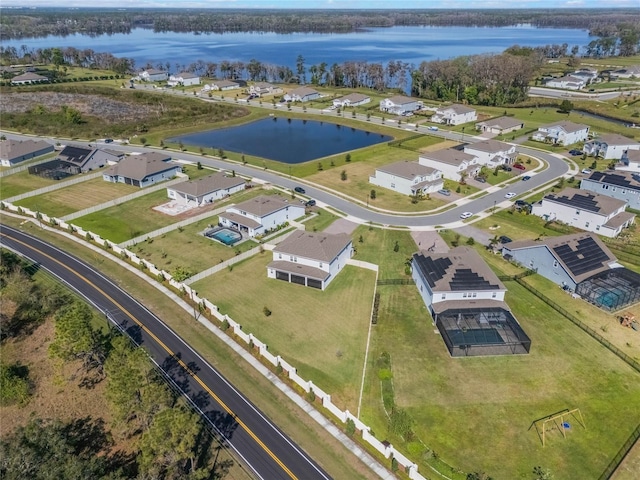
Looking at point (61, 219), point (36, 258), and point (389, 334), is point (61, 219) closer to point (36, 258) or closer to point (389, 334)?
point (36, 258)

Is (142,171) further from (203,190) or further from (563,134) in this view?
(563,134)

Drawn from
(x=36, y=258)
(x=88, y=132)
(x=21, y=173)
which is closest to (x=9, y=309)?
(x=36, y=258)

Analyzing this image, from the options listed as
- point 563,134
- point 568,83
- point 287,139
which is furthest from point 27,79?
point 568,83

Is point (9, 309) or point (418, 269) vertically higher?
point (418, 269)

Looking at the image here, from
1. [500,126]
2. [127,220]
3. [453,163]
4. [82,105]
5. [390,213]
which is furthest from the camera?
[82,105]

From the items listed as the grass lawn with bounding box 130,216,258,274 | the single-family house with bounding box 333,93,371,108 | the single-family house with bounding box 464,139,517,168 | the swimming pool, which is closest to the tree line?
the grass lawn with bounding box 130,216,258,274

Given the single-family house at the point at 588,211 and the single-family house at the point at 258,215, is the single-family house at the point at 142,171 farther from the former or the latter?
the single-family house at the point at 588,211
